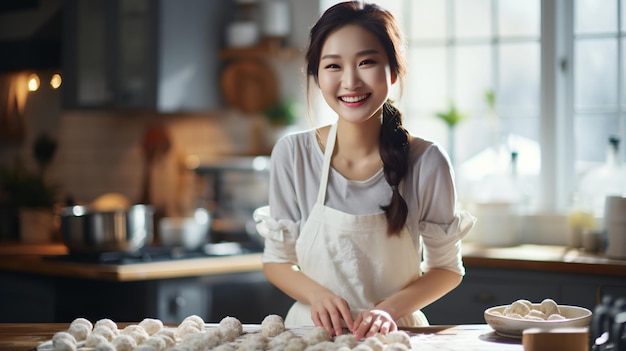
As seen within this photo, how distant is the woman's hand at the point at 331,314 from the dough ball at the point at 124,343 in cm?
44

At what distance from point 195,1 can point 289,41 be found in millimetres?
557

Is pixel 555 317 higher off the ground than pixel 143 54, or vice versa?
pixel 143 54

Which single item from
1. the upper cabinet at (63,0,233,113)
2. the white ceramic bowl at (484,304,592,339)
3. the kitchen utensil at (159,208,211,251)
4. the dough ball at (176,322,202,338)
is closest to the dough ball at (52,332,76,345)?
the dough ball at (176,322,202,338)

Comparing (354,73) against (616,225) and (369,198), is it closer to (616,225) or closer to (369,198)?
(369,198)

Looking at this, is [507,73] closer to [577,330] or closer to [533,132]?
[533,132]

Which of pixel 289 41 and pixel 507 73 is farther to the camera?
pixel 289 41

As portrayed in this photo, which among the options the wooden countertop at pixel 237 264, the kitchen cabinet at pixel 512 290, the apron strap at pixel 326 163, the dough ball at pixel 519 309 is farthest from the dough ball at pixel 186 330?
the kitchen cabinet at pixel 512 290

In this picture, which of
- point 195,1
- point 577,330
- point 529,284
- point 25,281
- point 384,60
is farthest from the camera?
point 195,1

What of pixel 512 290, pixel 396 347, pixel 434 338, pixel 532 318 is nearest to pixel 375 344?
pixel 396 347

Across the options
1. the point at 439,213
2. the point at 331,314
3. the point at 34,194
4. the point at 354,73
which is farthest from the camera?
the point at 34,194

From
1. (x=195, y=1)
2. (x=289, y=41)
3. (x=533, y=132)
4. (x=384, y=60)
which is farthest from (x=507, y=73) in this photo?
(x=384, y=60)

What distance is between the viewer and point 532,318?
1.93m

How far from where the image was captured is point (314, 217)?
7.77ft

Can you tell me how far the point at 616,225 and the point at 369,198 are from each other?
1714 millimetres
